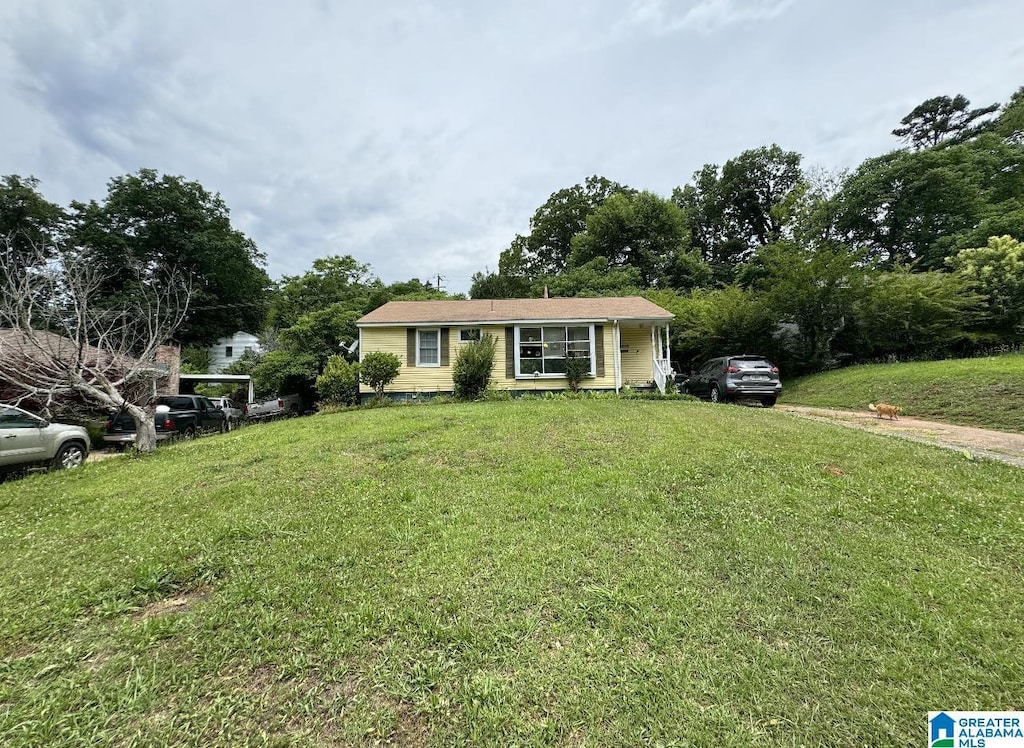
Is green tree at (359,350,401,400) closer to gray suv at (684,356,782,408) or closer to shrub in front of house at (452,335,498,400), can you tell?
shrub in front of house at (452,335,498,400)

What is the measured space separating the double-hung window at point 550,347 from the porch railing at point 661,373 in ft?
8.56

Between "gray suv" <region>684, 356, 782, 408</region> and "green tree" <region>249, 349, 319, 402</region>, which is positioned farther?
"green tree" <region>249, 349, 319, 402</region>

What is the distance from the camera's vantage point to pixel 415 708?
6.43ft

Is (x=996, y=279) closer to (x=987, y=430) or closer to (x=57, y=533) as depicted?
(x=987, y=430)

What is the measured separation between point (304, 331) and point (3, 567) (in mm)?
17784

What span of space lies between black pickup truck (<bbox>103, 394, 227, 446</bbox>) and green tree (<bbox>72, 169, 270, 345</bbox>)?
54.8 feet

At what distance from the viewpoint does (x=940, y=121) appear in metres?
33.4

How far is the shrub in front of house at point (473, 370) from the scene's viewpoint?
12.8 m

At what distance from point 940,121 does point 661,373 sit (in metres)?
39.9

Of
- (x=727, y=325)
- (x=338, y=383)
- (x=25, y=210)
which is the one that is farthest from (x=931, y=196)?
(x=25, y=210)

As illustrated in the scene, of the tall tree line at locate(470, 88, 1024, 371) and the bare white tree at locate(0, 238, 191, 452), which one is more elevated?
the tall tree line at locate(470, 88, 1024, 371)

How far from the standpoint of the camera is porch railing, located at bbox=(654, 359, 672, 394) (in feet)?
48.8

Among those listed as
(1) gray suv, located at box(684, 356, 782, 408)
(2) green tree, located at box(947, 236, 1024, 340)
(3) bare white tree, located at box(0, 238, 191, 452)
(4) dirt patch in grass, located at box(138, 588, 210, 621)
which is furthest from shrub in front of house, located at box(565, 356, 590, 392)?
(2) green tree, located at box(947, 236, 1024, 340)

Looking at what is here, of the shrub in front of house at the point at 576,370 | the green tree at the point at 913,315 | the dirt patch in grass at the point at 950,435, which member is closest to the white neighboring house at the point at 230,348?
the shrub in front of house at the point at 576,370
